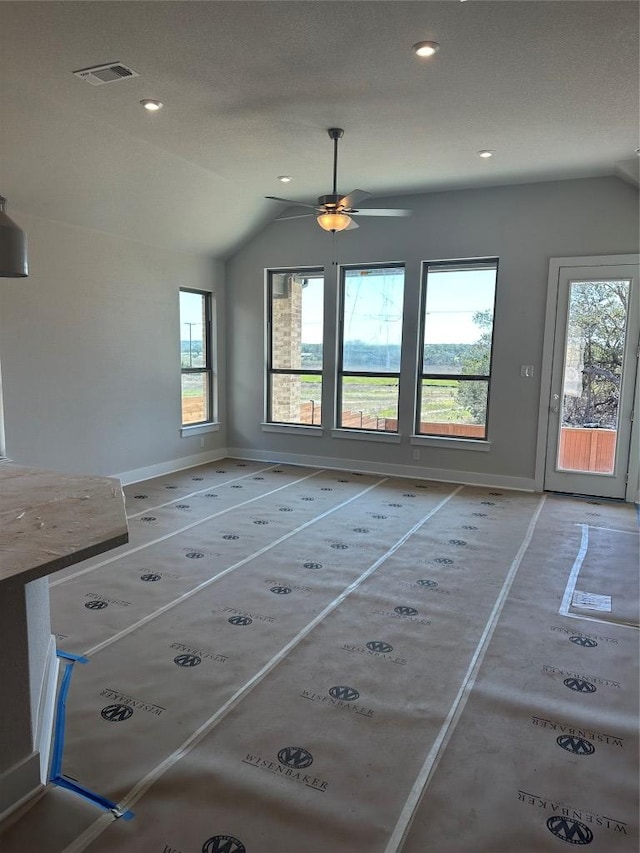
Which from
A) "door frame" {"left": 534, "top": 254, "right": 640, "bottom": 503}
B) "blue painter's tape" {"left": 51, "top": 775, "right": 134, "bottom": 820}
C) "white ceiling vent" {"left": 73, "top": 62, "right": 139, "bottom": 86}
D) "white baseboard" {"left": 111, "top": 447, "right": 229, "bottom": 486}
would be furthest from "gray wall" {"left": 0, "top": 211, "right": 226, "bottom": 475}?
"door frame" {"left": 534, "top": 254, "right": 640, "bottom": 503}

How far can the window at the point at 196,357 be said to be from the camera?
23.3 feet

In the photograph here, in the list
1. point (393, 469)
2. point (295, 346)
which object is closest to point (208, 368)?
point (295, 346)

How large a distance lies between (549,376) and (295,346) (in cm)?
309

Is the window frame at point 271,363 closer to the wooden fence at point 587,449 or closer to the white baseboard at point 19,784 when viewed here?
the wooden fence at point 587,449

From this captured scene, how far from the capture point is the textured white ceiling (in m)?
2.90

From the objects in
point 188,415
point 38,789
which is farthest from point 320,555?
point 188,415

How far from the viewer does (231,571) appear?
3.83m

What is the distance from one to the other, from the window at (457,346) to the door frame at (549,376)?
0.59 m

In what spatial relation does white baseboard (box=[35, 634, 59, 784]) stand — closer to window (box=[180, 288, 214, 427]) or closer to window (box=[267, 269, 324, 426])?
window (box=[180, 288, 214, 427])

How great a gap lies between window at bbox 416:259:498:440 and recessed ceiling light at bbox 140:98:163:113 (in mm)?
3516

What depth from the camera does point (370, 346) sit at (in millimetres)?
6957

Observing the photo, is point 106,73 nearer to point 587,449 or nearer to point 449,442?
point 449,442

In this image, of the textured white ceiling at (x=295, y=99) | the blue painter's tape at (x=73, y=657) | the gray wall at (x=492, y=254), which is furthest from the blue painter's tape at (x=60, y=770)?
the gray wall at (x=492, y=254)

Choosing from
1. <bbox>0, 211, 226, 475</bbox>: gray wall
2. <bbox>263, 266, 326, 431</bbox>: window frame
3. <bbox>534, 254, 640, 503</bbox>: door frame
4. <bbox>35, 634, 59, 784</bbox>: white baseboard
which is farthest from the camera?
<bbox>263, 266, 326, 431</bbox>: window frame
